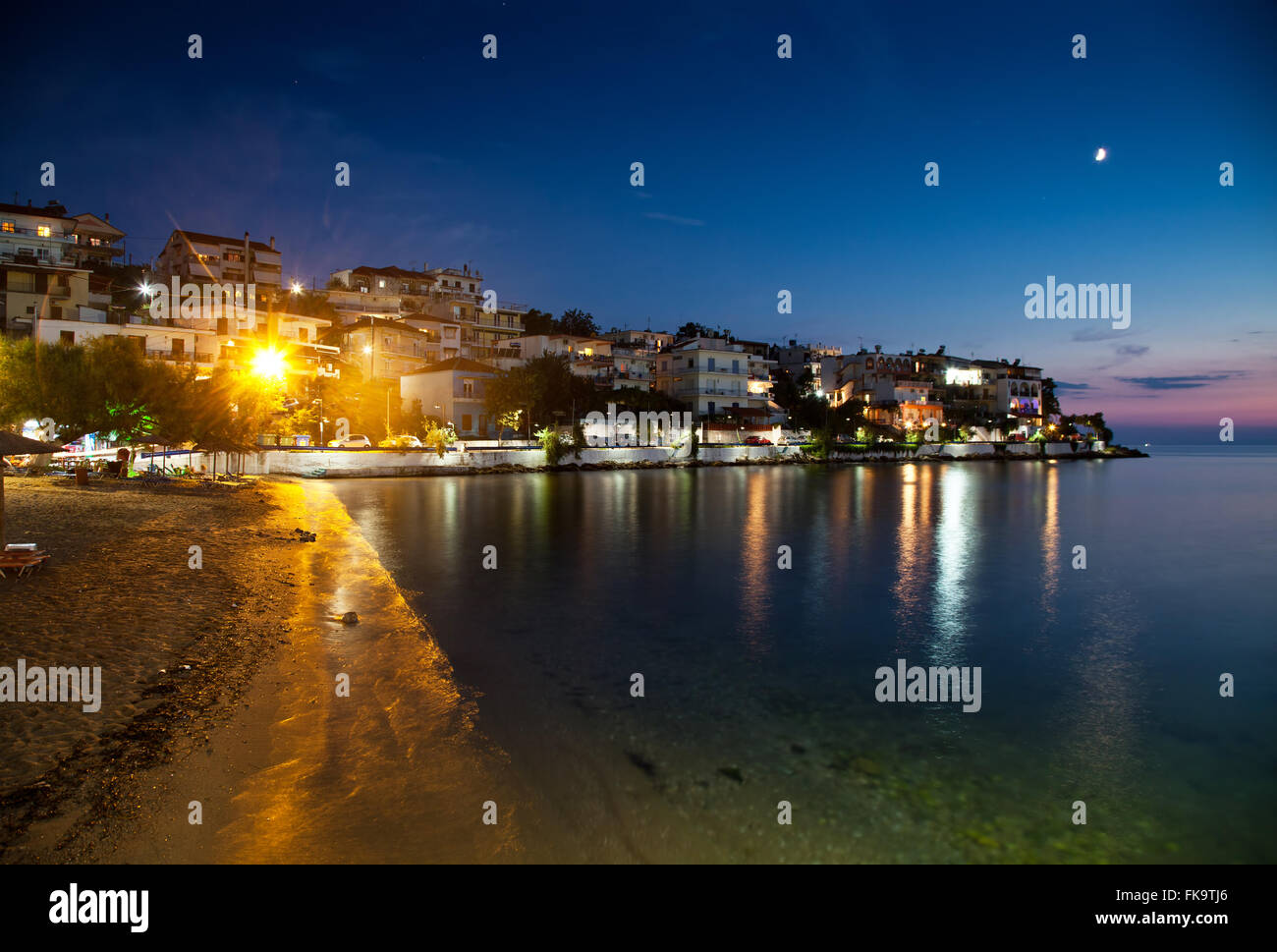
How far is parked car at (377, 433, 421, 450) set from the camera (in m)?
56.3

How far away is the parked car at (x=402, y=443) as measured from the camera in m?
56.3

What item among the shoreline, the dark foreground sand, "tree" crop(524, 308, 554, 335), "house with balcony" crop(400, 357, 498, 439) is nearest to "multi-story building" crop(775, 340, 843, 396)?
the shoreline

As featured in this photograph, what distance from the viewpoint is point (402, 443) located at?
5797 cm

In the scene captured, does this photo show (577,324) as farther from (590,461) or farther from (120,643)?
(120,643)

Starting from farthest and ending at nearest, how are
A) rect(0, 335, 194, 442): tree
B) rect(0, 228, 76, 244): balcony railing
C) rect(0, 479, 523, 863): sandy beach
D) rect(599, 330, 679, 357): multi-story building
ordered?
1. rect(599, 330, 679, 357): multi-story building
2. rect(0, 228, 76, 244): balcony railing
3. rect(0, 335, 194, 442): tree
4. rect(0, 479, 523, 863): sandy beach

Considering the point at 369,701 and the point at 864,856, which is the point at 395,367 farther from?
the point at 864,856

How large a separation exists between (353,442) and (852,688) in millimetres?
51632

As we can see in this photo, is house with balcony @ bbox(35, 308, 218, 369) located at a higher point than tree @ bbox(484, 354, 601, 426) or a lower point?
higher

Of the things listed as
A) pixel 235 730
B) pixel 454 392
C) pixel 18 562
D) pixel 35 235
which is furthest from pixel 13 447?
pixel 35 235

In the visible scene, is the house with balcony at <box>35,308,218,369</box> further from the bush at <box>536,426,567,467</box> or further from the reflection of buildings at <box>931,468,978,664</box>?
the reflection of buildings at <box>931,468,978,664</box>

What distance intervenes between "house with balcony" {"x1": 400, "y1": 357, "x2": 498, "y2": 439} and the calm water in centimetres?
3361

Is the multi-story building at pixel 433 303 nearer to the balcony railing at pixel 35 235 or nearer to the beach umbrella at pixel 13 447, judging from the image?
the balcony railing at pixel 35 235

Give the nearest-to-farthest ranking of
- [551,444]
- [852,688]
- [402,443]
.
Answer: [852,688], [402,443], [551,444]
